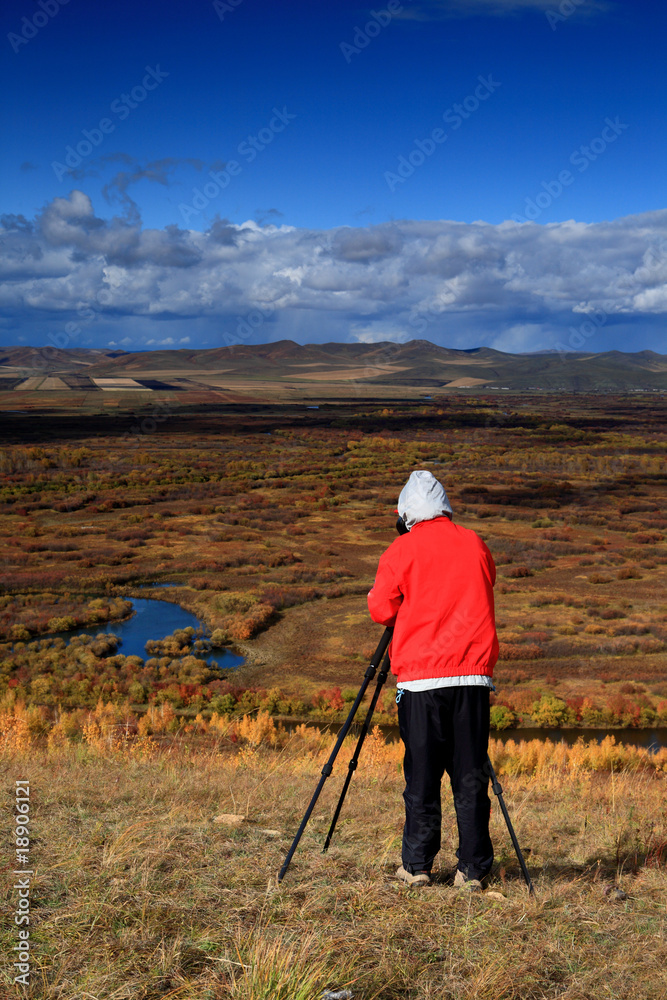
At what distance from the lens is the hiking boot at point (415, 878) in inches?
143

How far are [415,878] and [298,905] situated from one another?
71 cm

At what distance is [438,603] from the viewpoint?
3.56 meters

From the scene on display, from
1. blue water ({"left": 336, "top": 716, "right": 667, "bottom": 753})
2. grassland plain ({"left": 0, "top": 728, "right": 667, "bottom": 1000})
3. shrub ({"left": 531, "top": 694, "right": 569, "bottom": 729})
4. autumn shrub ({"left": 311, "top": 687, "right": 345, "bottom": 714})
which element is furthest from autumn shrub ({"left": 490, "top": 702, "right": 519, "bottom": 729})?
grassland plain ({"left": 0, "top": 728, "right": 667, "bottom": 1000})

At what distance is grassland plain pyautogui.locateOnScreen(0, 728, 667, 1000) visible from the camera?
2.72m

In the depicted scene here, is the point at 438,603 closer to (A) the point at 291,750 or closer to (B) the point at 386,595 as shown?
(B) the point at 386,595

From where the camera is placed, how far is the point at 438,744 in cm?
357

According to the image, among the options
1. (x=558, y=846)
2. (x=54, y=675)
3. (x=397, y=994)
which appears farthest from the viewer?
(x=54, y=675)

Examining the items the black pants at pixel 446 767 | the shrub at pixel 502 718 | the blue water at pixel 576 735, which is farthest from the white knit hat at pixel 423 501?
the shrub at pixel 502 718

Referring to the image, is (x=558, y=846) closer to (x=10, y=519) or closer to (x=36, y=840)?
(x=36, y=840)

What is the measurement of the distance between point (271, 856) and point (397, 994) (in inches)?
52.5

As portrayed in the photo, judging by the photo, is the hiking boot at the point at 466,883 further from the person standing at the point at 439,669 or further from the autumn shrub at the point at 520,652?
the autumn shrub at the point at 520,652

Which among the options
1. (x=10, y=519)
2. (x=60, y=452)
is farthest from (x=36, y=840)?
(x=60, y=452)

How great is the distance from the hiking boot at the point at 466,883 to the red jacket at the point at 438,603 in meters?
1.13

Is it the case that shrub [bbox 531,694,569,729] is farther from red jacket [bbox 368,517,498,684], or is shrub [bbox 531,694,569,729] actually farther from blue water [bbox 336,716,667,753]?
red jacket [bbox 368,517,498,684]
